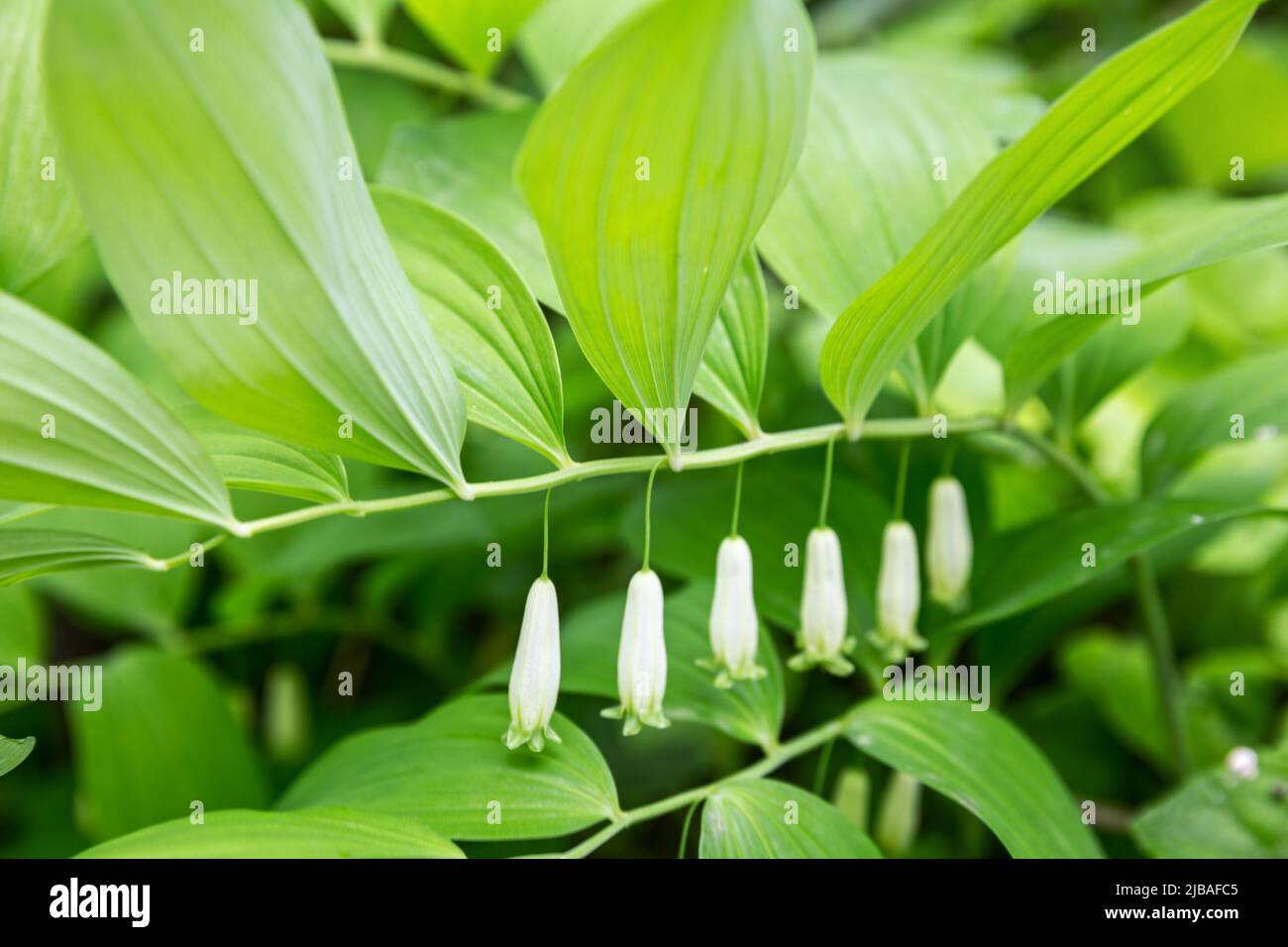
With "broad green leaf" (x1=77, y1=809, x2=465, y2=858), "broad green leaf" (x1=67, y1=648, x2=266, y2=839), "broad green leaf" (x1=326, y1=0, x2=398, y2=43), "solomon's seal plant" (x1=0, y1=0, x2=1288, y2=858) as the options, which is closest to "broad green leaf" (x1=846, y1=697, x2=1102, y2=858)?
"solomon's seal plant" (x1=0, y1=0, x2=1288, y2=858)

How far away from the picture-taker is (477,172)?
880 millimetres

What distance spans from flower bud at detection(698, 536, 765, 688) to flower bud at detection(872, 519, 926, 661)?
0.49 ft

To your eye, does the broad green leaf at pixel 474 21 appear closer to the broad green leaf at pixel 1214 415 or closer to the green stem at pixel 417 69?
the green stem at pixel 417 69

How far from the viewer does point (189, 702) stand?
41.3 inches

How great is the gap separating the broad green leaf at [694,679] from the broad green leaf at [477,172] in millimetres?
292

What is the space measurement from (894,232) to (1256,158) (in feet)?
4.15

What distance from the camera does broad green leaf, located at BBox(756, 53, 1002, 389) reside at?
31.1 inches

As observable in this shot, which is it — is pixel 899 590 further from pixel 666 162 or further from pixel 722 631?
pixel 666 162

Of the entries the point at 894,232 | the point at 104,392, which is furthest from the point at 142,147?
the point at 894,232

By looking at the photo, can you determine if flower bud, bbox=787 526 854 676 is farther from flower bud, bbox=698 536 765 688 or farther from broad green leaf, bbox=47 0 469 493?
broad green leaf, bbox=47 0 469 493

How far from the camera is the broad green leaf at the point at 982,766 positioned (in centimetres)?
67

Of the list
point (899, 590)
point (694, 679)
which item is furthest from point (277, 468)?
point (899, 590)

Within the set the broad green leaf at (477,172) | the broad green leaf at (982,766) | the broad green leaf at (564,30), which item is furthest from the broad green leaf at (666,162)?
the broad green leaf at (564,30)
